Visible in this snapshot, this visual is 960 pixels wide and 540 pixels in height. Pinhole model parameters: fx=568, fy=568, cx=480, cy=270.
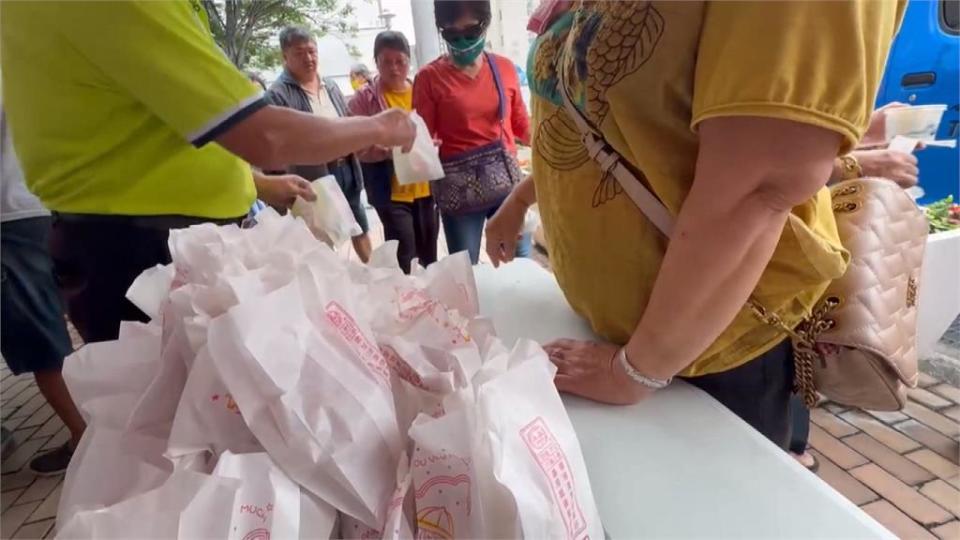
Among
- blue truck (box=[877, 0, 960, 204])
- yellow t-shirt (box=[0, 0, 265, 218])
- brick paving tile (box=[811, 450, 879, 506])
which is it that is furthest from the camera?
blue truck (box=[877, 0, 960, 204])

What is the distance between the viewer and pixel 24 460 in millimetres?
1718

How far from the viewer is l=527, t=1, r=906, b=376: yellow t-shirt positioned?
1.11ft

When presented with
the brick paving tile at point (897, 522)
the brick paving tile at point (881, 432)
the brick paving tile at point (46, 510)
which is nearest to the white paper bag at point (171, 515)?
the brick paving tile at point (897, 522)

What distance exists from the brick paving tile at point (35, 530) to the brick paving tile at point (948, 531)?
2.04m

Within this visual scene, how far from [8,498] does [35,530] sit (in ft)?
0.75

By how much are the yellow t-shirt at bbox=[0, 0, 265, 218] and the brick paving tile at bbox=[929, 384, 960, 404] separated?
199cm

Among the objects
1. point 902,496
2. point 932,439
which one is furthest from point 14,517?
point 932,439

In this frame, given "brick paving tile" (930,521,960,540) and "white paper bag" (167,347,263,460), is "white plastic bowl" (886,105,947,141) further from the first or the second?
"white paper bag" (167,347,263,460)

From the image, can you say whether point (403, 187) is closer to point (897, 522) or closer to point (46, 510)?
point (46, 510)

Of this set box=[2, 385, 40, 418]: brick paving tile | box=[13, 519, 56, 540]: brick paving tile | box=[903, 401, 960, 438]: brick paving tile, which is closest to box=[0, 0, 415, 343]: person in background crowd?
box=[13, 519, 56, 540]: brick paving tile

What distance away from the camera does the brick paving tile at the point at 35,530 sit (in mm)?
1387

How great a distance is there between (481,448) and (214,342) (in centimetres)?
18

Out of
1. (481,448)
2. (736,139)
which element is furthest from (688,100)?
(481,448)

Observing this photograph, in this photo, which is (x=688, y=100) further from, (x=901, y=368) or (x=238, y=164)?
(x=238, y=164)
